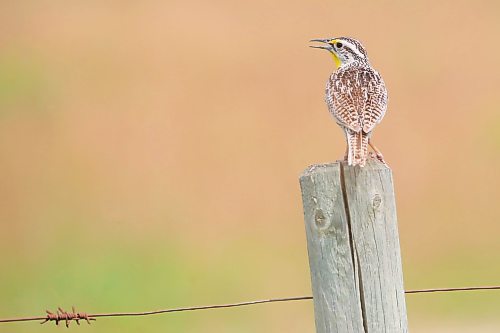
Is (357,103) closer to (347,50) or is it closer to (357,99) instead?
(357,99)

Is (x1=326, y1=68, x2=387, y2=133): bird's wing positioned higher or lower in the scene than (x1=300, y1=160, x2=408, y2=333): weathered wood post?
higher

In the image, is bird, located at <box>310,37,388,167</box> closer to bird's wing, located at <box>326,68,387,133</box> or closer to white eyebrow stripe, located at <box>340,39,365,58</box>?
bird's wing, located at <box>326,68,387,133</box>

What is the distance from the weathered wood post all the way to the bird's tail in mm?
93

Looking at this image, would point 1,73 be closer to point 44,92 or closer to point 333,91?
point 44,92

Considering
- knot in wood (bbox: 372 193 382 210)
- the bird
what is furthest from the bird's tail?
knot in wood (bbox: 372 193 382 210)

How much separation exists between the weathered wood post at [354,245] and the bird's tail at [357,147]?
93 mm

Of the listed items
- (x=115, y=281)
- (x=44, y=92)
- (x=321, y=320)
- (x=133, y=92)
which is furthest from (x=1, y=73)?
(x=321, y=320)

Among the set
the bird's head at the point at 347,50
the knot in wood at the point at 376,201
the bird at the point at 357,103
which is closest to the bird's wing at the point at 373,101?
the bird at the point at 357,103

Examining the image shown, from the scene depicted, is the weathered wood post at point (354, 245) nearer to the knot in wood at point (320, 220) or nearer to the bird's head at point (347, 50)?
the knot in wood at point (320, 220)

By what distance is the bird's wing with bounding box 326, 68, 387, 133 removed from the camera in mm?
5039

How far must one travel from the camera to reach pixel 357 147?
4.54 metres

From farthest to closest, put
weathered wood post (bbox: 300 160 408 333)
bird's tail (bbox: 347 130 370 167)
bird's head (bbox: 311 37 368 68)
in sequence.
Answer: bird's head (bbox: 311 37 368 68) < bird's tail (bbox: 347 130 370 167) < weathered wood post (bbox: 300 160 408 333)

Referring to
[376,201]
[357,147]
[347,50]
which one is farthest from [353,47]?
[376,201]

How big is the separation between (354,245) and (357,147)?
77 cm
